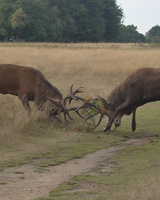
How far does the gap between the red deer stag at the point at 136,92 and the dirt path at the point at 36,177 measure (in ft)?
9.60

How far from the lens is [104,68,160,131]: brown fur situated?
36.9 ft

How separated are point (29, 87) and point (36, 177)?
5548 mm

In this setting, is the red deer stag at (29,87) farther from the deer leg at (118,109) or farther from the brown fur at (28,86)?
the deer leg at (118,109)

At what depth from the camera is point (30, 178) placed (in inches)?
261

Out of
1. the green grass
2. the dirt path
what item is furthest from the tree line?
the dirt path

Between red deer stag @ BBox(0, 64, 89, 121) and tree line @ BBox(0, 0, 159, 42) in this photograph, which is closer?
red deer stag @ BBox(0, 64, 89, 121)

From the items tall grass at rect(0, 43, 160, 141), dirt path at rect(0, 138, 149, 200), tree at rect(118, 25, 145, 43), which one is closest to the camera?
dirt path at rect(0, 138, 149, 200)

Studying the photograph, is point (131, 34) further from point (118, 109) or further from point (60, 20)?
point (118, 109)

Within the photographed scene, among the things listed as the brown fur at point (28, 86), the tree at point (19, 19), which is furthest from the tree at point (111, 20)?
the brown fur at point (28, 86)

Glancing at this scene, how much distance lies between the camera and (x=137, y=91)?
37.3 feet

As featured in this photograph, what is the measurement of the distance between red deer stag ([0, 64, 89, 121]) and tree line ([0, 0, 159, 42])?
161 feet

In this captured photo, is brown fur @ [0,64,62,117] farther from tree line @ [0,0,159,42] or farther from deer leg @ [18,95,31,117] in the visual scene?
tree line @ [0,0,159,42]

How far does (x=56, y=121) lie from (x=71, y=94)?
2.66 feet

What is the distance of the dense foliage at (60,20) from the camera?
212 ft
